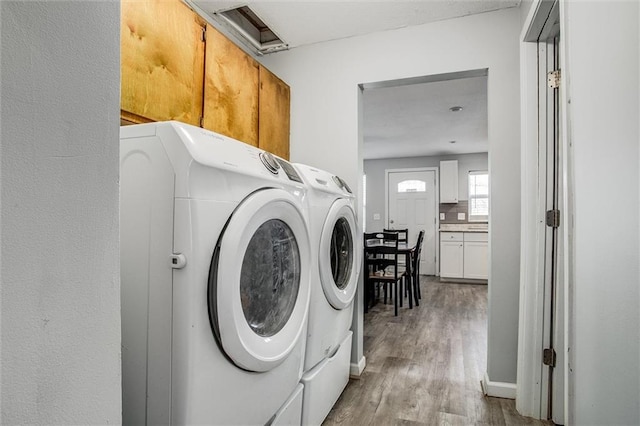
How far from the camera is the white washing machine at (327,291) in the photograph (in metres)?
1.55

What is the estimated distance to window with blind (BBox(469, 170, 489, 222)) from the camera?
6.41 metres

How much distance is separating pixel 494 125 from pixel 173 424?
6.96 feet

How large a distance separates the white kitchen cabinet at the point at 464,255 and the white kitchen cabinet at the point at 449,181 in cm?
80

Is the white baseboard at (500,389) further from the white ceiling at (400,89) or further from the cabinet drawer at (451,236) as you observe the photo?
the cabinet drawer at (451,236)

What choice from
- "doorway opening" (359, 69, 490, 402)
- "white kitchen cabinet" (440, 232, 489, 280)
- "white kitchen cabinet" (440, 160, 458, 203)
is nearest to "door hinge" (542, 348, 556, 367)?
"doorway opening" (359, 69, 490, 402)

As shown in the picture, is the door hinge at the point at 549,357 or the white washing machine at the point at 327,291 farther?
the door hinge at the point at 549,357

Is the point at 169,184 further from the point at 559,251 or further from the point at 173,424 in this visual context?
the point at 559,251

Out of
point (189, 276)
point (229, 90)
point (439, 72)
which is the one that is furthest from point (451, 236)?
point (189, 276)

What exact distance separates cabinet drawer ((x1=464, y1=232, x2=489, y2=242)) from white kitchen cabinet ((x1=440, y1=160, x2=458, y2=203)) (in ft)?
2.62

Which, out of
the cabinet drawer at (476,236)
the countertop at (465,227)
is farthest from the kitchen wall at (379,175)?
the cabinet drawer at (476,236)

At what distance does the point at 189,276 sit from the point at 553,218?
179 centimetres

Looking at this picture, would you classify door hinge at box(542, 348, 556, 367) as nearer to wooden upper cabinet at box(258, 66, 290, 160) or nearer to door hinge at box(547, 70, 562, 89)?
door hinge at box(547, 70, 562, 89)

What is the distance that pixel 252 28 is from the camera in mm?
2418

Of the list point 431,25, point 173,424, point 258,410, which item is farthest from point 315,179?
point 431,25
